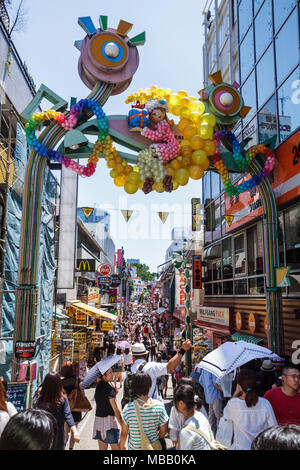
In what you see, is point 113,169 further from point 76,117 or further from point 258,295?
point 258,295

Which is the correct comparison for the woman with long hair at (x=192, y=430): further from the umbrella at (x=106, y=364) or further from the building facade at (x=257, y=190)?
the building facade at (x=257, y=190)

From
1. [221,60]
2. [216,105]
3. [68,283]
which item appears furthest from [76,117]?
[221,60]

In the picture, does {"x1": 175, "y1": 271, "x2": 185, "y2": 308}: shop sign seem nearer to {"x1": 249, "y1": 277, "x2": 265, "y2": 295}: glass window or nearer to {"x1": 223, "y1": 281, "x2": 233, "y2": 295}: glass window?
{"x1": 223, "y1": 281, "x2": 233, "y2": 295}: glass window

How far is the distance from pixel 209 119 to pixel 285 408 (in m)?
7.20

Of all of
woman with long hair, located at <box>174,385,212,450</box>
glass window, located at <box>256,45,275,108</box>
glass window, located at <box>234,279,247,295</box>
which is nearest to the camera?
woman with long hair, located at <box>174,385,212,450</box>

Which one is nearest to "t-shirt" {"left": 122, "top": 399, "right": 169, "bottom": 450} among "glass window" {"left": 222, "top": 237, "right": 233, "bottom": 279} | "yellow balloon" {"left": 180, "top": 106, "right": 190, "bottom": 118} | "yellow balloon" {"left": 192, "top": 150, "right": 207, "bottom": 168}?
"yellow balloon" {"left": 192, "top": 150, "right": 207, "bottom": 168}

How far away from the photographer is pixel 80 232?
30.6 metres

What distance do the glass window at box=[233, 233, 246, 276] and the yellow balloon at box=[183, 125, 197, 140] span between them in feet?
18.2

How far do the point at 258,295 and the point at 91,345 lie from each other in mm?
12222

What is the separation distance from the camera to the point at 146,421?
3836 mm

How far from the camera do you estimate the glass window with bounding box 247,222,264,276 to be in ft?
38.1

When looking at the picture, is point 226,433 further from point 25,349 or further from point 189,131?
point 189,131

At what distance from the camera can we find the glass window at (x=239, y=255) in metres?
13.2

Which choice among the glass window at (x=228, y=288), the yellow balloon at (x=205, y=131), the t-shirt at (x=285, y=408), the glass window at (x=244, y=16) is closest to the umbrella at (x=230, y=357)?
the t-shirt at (x=285, y=408)
